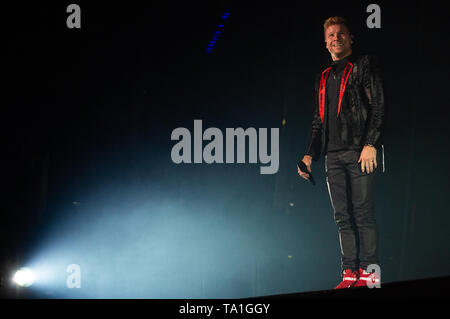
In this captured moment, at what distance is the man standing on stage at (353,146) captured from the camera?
2516 millimetres

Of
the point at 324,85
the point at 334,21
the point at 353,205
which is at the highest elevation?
the point at 334,21

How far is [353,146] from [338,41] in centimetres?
71

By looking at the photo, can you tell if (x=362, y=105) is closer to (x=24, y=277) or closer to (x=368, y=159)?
(x=368, y=159)

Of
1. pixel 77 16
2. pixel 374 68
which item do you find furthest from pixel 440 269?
pixel 77 16

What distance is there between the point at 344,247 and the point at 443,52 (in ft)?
5.48

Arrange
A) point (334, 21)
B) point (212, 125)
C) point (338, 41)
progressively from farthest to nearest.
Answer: point (212, 125), point (334, 21), point (338, 41)

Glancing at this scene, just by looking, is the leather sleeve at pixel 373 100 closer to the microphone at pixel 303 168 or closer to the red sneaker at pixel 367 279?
the microphone at pixel 303 168

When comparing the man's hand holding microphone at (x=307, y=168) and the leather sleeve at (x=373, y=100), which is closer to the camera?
the leather sleeve at (x=373, y=100)

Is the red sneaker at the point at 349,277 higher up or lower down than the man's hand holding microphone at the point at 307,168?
lower down

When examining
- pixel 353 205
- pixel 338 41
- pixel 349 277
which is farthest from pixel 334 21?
pixel 349 277

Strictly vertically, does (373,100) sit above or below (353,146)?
above

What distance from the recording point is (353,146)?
259cm

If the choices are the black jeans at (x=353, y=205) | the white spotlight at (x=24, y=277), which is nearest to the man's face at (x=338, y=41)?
the black jeans at (x=353, y=205)

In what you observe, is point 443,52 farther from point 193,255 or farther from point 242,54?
point 193,255
